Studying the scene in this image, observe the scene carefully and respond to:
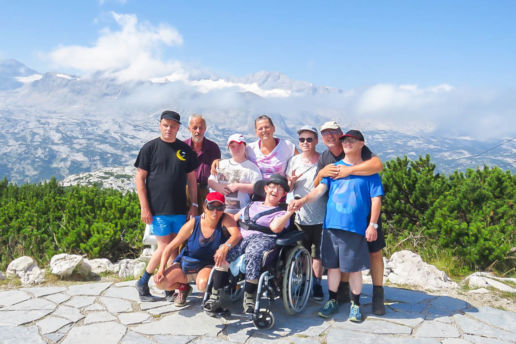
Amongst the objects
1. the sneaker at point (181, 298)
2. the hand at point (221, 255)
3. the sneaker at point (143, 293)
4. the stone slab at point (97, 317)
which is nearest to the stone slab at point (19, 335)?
the stone slab at point (97, 317)

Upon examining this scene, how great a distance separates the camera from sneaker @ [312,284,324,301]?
4834 mm

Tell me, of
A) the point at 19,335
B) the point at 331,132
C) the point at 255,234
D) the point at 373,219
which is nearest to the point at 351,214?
the point at 373,219

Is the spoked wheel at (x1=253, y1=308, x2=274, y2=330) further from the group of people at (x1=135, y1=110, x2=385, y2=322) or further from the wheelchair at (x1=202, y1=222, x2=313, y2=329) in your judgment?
the group of people at (x1=135, y1=110, x2=385, y2=322)

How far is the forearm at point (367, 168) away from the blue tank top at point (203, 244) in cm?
151

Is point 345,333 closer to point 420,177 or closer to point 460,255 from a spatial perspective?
point 460,255

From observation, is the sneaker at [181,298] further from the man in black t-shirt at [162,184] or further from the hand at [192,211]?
the hand at [192,211]

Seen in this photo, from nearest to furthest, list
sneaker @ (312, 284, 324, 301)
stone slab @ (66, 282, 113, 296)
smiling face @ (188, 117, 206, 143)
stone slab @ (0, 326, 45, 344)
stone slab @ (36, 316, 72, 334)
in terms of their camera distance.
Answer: stone slab @ (0, 326, 45, 344), stone slab @ (36, 316, 72, 334), sneaker @ (312, 284, 324, 301), stone slab @ (66, 282, 113, 296), smiling face @ (188, 117, 206, 143)

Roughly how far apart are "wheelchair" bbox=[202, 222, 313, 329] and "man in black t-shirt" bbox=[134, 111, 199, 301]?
3.14 ft

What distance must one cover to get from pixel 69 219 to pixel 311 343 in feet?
21.8

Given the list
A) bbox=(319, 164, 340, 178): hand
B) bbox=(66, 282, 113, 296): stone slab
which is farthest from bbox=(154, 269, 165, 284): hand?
bbox=(319, 164, 340, 178): hand

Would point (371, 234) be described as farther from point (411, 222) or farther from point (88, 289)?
point (411, 222)

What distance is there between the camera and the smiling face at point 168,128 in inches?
178

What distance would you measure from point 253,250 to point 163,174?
55.6 inches

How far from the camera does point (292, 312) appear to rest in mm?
4262
